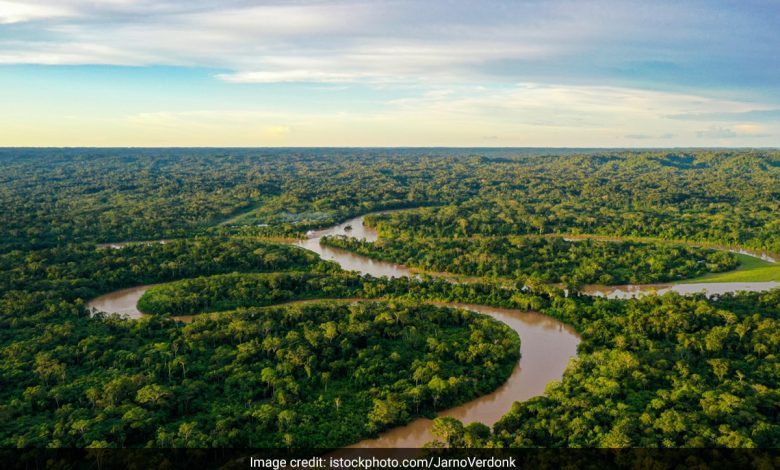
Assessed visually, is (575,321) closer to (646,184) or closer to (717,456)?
(717,456)

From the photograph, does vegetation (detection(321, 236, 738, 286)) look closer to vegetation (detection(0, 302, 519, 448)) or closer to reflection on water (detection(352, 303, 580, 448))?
reflection on water (detection(352, 303, 580, 448))

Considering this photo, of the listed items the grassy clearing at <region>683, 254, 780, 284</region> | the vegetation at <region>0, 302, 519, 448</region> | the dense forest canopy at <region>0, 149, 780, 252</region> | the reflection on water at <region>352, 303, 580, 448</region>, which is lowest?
the reflection on water at <region>352, 303, 580, 448</region>

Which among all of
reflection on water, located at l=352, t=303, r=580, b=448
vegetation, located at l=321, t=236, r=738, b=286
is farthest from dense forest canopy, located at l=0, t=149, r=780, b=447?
reflection on water, located at l=352, t=303, r=580, b=448

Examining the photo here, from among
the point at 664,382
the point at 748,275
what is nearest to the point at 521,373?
the point at 664,382

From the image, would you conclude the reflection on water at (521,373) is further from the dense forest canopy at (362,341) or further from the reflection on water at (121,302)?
the reflection on water at (121,302)

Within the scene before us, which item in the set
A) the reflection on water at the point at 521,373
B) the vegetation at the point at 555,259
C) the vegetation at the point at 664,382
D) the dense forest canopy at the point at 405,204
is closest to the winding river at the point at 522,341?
the reflection on water at the point at 521,373

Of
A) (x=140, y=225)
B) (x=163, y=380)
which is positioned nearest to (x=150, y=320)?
(x=163, y=380)

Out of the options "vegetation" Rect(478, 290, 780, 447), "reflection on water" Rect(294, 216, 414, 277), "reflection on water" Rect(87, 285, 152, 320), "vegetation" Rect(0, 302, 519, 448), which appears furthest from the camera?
"reflection on water" Rect(294, 216, 414, 277)
